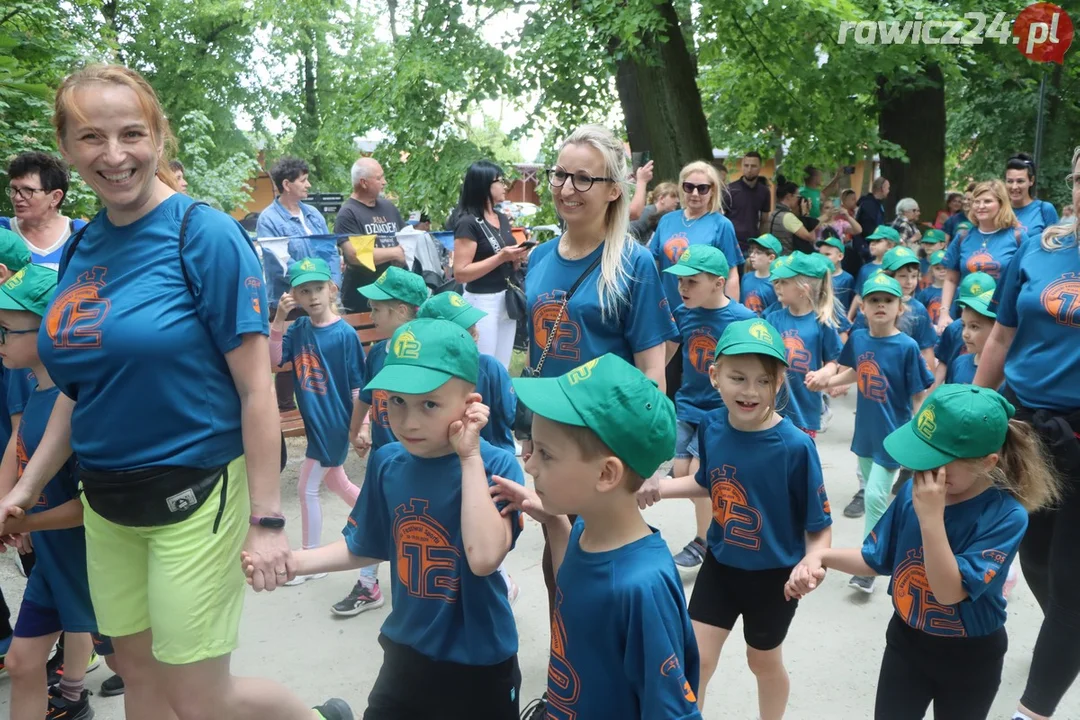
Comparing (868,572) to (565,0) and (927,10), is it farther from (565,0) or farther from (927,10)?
(565,0)

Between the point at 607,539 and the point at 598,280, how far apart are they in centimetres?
129

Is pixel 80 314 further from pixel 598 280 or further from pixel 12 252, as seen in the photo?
pixel 12 252

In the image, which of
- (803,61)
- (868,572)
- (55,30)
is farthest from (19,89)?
(803,61)

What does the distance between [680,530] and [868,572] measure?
298 centimetres

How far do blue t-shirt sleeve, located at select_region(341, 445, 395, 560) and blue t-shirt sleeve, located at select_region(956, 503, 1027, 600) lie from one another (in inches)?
64.7

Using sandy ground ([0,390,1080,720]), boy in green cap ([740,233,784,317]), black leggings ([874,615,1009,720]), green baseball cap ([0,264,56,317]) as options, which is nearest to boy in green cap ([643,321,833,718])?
black leggings ([874,615,1009,720])

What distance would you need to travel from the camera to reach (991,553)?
258 centimetres

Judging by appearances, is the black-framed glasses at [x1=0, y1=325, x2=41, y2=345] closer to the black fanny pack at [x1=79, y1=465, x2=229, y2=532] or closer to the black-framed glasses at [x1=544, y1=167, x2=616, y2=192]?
the black fanny pack at [x1=79, y1=465, x2=229, y2=532]

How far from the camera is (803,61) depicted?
1051 cm

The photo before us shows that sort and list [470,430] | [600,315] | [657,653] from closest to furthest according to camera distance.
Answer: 1. [657,653]
2. [470,430]
3. [600,315]

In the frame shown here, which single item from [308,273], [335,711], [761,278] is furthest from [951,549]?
[761,278]

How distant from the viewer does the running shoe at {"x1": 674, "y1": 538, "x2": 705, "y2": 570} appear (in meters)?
5.05

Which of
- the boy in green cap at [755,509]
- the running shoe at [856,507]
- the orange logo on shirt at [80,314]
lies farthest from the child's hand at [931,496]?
the running shoe at [856,507]

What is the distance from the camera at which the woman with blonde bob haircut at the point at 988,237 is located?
6.84 meters
